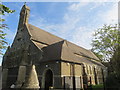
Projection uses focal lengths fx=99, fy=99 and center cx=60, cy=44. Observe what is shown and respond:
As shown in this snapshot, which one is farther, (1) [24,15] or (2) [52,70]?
(1) [24,15]

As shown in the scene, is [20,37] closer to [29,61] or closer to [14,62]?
[14,62]

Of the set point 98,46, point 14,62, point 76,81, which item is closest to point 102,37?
point 98,46

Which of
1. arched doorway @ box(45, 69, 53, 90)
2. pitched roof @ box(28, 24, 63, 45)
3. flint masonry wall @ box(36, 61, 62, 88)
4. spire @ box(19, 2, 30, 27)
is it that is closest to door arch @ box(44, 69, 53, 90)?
arched doorway @ box(45, 69, 53, 90)

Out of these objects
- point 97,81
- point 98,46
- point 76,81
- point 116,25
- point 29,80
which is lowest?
point 97,81

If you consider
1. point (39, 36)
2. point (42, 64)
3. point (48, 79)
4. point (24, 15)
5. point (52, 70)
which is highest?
point (24, 15)

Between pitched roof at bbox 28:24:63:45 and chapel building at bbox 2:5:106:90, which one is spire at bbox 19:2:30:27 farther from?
pitched roof at bbox 28:24:63:45

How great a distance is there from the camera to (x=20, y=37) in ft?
78.4

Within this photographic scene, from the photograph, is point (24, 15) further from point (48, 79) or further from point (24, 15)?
point (48, 79)

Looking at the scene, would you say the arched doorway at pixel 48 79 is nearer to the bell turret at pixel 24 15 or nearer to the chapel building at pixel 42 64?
the chapel building at pixel 42 64

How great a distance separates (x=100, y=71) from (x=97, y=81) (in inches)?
214

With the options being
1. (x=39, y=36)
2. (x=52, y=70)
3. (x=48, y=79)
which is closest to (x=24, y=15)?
(x=39, y=36)

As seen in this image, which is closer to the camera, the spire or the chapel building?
the chapel building

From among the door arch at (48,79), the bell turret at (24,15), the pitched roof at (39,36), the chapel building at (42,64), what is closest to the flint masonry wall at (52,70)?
the chapel building at (42,64)

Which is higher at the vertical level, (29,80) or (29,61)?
(29,61)
